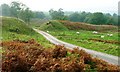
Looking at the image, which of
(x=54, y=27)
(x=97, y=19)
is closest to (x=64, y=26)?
(x=54, y=27)

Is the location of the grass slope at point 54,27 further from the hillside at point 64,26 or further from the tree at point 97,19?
the tree at point 97,19

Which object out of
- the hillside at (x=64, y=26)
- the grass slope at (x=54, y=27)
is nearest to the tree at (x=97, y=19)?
the hillside at (x=64, y=26)

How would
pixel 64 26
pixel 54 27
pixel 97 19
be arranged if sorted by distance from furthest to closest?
pixel 97 19
pixel 64 26
pixel 54 27

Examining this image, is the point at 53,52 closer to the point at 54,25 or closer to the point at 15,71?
the point at 15,71

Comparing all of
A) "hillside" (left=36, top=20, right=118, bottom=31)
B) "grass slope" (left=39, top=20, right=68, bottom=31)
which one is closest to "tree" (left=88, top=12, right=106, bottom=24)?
"hillside" (left=36, top=20, right=118, bottom=31)

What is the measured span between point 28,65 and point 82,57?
478cm

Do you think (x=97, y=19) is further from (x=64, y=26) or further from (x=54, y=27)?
(x=54, y=27)

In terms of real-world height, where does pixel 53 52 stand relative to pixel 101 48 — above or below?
above

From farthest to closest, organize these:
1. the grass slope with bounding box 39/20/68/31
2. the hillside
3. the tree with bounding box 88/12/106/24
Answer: the tree with bounding box 88/12/106/24 → the hillside → the grass slope with bounding box 39/20/68/31

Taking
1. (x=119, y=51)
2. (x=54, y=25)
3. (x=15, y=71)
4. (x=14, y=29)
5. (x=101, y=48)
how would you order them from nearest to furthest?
1. (x=15, y=71)
2. (x=119, y=51)
3. (x=101, y=48)
4. (x=14, y=29)
5. (x=54, y=25)

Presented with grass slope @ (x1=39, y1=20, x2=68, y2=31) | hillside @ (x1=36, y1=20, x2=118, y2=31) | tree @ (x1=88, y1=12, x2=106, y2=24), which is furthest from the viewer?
tree @ (x1=88, y1=12, x2=106, y2=24)

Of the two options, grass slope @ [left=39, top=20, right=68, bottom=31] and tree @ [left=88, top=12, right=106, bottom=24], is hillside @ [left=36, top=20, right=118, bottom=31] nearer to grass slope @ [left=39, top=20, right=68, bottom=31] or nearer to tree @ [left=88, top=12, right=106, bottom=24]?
grass slope @ [left=39, top=20, right=68, bottom=31]

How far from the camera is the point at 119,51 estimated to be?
34062 mm

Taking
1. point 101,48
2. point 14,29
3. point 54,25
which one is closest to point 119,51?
point 101,48
